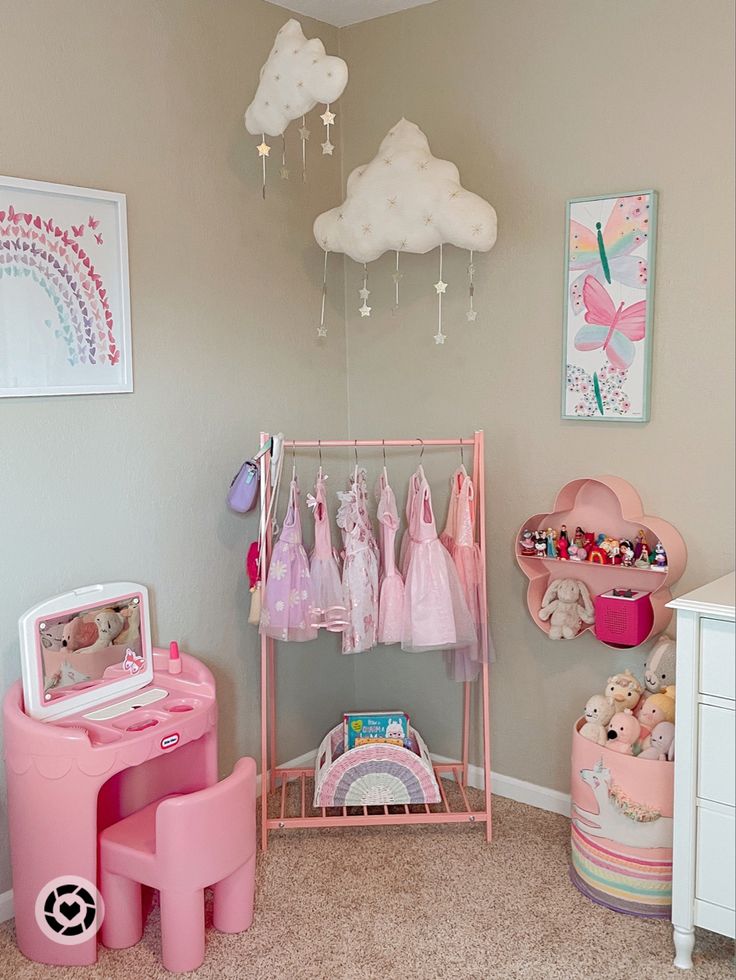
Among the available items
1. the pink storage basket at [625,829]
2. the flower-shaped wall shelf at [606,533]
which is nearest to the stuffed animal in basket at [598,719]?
the pink storage basket at [625,829]

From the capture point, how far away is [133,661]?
268 cm

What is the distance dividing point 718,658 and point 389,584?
101 cm

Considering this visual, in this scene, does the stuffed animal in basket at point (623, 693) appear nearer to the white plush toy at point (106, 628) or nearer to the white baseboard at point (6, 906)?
the white plush toy at point (106, 628)

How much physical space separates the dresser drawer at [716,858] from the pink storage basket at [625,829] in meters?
0.19

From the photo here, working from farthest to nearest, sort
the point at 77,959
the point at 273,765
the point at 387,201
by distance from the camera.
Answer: the point at 273,765, the point at 387,201, the point at 77,959

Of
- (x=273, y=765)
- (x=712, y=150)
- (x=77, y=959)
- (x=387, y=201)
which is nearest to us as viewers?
(x=77, y=959)

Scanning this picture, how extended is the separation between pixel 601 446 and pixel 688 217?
660mm

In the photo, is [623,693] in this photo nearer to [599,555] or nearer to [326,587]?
[599,555]

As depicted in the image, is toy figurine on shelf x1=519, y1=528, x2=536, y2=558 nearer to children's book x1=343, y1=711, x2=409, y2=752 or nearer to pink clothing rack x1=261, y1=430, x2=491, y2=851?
pink clothing rack x1=261, y1=430, x2=491, y2=851

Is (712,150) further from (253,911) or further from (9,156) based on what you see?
(253,911)

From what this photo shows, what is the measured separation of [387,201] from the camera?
9.04ft

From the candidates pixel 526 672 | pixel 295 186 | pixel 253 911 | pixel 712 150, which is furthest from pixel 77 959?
pixel 712 150

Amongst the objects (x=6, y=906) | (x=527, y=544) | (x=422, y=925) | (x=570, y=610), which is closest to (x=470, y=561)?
(x=527, y=544)

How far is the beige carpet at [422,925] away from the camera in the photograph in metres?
2.34
